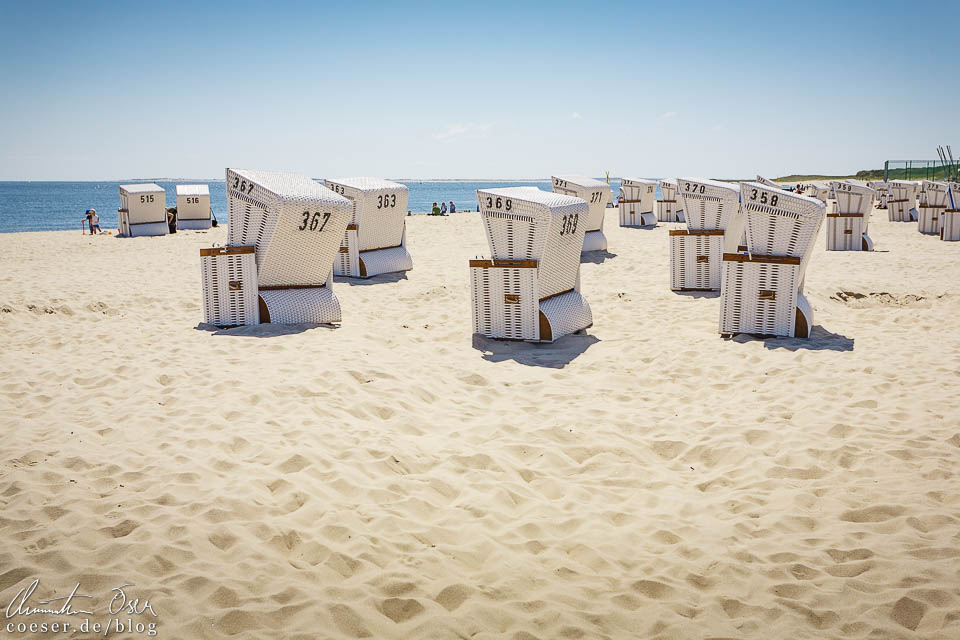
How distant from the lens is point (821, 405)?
5.29m

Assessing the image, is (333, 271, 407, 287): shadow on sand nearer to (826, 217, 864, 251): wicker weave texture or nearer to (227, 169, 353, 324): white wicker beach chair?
(227, 169, 353, 324): white wicker beach chair

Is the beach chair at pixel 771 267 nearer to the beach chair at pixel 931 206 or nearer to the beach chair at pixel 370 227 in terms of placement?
the beach chair at pixel 370 227

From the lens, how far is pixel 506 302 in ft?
25.0

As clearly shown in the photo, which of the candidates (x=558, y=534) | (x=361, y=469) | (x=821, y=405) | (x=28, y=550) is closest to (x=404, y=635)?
(x=558, y=534)

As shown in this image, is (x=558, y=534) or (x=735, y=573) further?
(x=558, y=534)

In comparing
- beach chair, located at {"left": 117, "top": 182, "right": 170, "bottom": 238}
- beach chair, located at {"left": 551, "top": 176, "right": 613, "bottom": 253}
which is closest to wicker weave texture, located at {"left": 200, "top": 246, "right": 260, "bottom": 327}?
beach chair, located at {"left": 551, "top": 176, "right": 613, "bottom": 253}

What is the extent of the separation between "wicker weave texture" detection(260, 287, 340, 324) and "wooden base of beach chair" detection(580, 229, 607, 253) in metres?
8.13

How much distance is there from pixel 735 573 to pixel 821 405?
8.79 ft

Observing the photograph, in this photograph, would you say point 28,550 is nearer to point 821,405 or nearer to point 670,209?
point 821,405

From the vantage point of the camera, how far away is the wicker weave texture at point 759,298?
734cm

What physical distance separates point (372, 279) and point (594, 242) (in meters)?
5.71

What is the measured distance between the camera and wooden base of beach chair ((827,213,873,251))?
14820 millimetres

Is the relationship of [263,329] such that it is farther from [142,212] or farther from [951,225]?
[951,225]

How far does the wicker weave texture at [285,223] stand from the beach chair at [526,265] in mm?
1986
